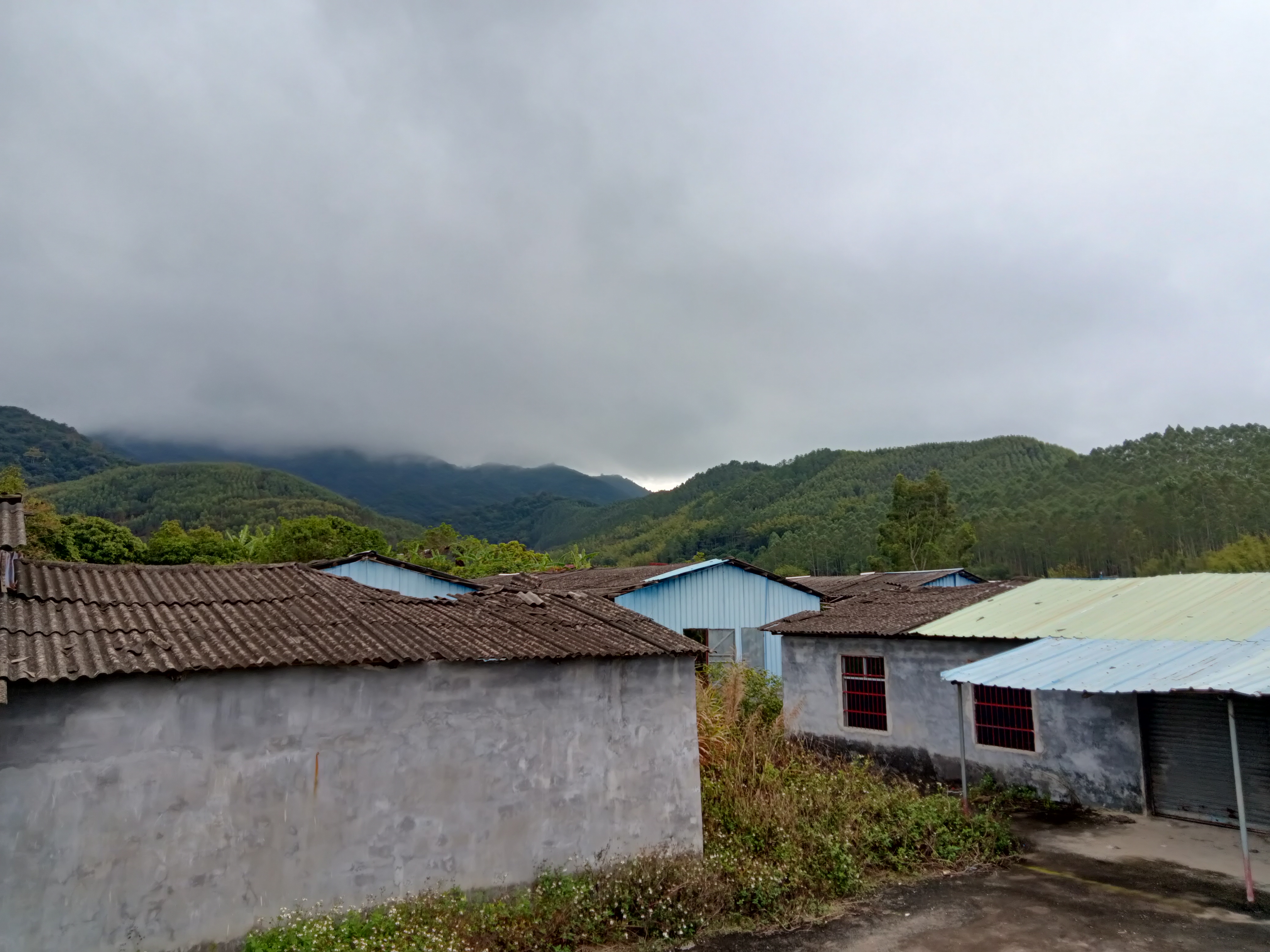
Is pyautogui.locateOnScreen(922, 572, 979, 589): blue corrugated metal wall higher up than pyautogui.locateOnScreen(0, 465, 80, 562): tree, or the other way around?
pyautogui.locateOnScreen(0, 465, 80, 562): tree

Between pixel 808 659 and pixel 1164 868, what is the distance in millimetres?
7635

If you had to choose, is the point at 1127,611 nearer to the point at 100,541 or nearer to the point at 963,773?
the point at 963,773

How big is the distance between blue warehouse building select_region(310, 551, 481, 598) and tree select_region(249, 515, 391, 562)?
19.1 meters

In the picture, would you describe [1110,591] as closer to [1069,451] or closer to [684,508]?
[1069,451]

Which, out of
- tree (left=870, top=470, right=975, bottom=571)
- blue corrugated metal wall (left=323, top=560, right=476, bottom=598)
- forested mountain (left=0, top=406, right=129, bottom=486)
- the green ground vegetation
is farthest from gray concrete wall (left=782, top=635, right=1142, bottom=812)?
forested mountain (left=0, top=406, right=129, bottom=486)

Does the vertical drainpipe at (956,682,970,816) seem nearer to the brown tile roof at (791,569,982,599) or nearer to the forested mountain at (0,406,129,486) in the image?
the brown tile roof at (791,569,982,599)

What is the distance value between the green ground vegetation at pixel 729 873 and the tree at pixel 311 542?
108 ft

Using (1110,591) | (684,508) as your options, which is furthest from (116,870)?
(684,508)

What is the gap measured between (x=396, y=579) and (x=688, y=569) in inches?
311

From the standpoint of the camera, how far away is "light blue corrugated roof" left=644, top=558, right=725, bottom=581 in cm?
2230

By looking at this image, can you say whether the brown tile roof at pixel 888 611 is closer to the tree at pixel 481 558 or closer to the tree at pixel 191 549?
the tree at pixel 481 558

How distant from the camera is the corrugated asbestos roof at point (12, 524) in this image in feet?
25.2

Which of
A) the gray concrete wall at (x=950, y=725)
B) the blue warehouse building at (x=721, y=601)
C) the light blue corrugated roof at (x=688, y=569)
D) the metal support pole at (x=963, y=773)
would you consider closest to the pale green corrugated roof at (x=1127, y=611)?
the gray concrete wall at (x=950, y=725)

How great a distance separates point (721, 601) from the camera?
23188 mm
